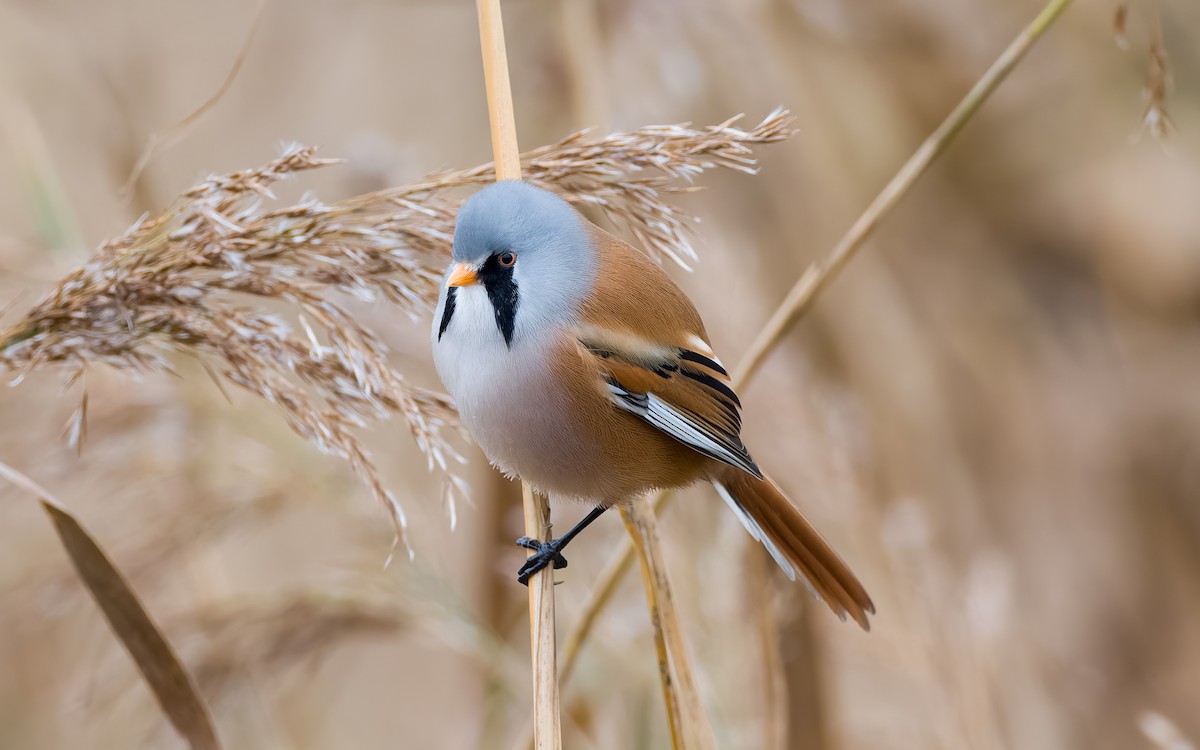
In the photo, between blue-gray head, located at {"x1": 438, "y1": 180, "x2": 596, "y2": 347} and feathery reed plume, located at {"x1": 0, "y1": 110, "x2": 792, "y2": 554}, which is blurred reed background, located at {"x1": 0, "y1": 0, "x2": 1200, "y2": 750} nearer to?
feathery reed plume, located at {"x1": 0, "y1": 110, "x2": 792, "y2": 554}

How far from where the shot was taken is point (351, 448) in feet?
4.83

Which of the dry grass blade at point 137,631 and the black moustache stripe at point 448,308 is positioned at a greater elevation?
the black moustache stripe at point 448,308

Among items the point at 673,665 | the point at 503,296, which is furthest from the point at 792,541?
the point at 503,296

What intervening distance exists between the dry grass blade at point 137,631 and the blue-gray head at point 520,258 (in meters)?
0.59

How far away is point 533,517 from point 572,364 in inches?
10.3

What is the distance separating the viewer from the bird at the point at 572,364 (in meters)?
1.55

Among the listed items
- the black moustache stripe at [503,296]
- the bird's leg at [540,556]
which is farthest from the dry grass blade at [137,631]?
the black moustache stripe at [503,296]

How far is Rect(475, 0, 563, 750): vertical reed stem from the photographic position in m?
1.29

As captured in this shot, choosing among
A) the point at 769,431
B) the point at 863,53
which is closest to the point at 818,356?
the point at 769,431

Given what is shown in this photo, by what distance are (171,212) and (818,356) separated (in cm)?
186

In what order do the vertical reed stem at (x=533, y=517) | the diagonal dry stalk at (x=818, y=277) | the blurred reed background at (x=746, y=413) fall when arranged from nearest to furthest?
the vertical reed stem at (x=533, y=517), the diagonal dry stalk at (x=818, y=277), the blurred reed background at (x=746, y=413)

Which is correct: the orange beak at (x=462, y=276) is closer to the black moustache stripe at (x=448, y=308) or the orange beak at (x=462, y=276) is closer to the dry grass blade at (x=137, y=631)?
the black moustache stripe at (x=448, y=308)

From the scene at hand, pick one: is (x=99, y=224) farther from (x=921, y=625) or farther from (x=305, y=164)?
(x=921, y=625)

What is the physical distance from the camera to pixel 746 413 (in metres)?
2.30
